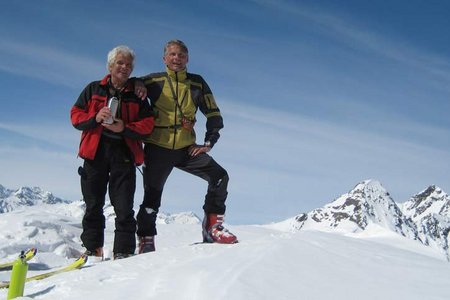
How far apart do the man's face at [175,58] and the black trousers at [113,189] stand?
1349 millimetres

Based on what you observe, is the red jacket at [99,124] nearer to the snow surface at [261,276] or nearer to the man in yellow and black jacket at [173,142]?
the man in yellow and black jacket at [173,142]

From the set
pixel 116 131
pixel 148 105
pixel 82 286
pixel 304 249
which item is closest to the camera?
pixel 82 286

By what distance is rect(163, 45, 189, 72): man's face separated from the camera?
6859 millimetres

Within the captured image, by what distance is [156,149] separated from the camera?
6789mm

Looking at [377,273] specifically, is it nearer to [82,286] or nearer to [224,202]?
[82,286]

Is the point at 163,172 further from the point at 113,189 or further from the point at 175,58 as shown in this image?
the point at 175,58

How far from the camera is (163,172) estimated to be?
6820mm

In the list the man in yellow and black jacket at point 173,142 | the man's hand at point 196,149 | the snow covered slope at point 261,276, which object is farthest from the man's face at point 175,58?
the snow covered slope at point 261,276

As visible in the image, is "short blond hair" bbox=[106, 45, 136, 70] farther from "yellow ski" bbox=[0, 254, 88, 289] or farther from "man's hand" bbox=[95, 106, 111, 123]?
"yellow ski" bbox=[0, 254, 88, 289]

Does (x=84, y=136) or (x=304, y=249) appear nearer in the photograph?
(x=304, y=249)

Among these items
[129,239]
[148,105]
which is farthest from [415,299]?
[148,105]

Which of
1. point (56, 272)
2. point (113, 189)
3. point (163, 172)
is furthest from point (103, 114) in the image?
point (56, 272)

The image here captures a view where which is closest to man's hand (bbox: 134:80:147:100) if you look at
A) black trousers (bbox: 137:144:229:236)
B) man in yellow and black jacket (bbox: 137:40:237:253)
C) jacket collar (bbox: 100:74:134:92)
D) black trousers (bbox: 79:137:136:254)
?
jacket collar (bbox: 100:74:134:92)

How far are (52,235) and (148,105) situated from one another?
439cm
